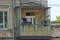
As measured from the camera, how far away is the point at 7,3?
18781 mm

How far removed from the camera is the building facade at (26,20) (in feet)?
59.2

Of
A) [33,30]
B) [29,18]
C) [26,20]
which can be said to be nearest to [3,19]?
[26,20]

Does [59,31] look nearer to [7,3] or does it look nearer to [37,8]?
[37,8]

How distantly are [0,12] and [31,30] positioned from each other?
3.33m

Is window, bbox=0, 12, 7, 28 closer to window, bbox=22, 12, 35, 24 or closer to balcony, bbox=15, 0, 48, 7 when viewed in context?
balcony, bbox=15, 0, 48, 7

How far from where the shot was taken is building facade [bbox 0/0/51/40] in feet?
59.2

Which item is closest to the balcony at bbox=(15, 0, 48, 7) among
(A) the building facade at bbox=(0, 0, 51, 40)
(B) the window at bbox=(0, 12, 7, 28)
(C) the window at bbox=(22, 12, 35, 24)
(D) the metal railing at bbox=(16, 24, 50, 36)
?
(A) the building facade at bbox=(0, 0, 51, 40)

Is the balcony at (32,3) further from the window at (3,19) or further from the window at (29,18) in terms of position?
the window at (3,19)

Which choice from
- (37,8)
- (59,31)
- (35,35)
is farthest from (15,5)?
(59,31)

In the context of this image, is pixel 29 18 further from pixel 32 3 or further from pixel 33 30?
pixel 33 30

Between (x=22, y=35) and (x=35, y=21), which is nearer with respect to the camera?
(x=22, y=35)

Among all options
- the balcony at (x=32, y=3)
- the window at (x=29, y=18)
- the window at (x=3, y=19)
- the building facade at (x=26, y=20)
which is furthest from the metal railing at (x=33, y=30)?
the balcony at (x=32, y=3)

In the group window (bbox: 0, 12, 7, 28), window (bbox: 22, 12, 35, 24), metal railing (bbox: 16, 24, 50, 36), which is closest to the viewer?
metal railing (bbox: 16, 24, 50, 36)

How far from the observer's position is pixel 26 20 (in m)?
19.0
